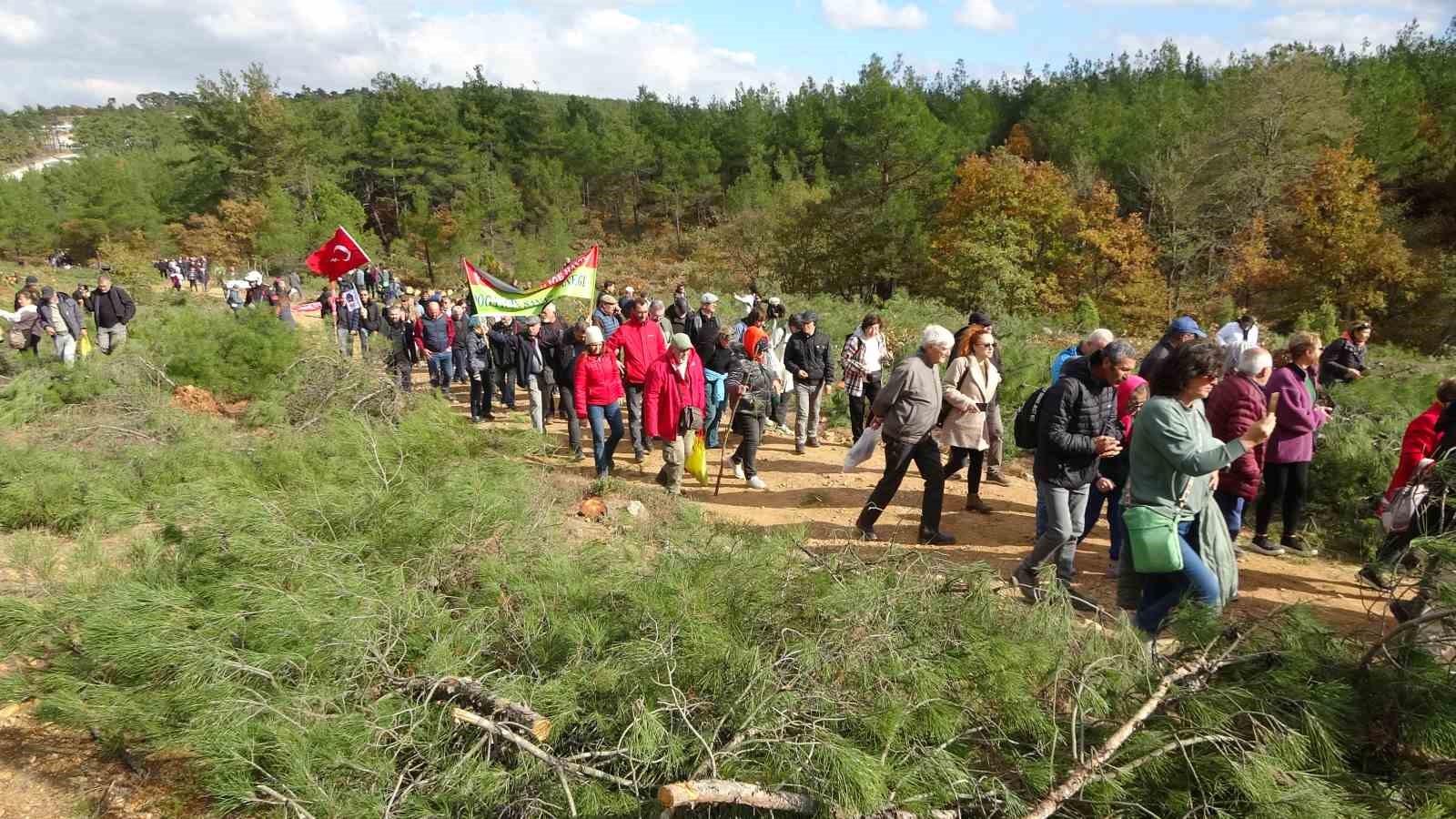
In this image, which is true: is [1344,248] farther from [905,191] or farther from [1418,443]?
[1418,443]

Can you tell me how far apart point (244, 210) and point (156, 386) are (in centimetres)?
Result: 3569

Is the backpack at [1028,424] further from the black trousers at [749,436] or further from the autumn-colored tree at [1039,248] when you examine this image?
the autumn-colored tree at [1039,248]

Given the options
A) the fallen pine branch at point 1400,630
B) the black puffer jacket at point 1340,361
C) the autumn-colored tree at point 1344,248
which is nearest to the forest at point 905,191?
the autumn-colored tree at point 1344,248

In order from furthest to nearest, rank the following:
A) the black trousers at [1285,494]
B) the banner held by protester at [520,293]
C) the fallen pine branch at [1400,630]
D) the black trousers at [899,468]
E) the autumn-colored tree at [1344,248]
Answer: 1. the autumn-colored tree at [1344,248]
2. the banner held by protester at [520,293]
3. the black trousers at [1285,494]
4. the black trousers at [899,468]
5. the fallen pine branch at [1400,630]

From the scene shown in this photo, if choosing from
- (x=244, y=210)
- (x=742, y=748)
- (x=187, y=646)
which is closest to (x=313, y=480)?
(x=187, y=646)

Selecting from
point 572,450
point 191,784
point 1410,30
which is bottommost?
point 191,784

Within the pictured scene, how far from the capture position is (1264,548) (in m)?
5.88

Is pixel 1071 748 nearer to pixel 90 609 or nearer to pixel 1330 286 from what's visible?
pixel 90 609

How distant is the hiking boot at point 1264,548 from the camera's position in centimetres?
584

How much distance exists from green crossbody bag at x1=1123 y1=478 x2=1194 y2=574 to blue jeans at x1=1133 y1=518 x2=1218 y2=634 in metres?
0.08

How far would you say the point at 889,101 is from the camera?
31391 millimetres

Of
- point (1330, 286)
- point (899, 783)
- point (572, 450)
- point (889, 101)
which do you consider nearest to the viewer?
point (899, 783)

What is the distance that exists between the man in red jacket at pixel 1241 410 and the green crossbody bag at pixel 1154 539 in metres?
1.44

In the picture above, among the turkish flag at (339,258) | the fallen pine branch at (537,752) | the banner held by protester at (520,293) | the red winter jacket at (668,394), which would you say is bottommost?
the fallen pine branch at (537,752)
